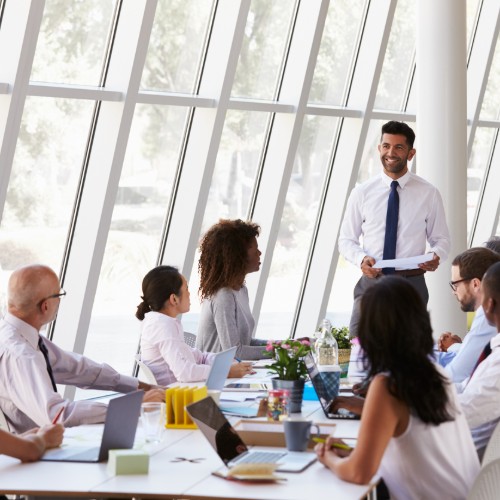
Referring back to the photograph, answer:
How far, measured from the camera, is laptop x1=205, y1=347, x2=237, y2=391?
156 inches

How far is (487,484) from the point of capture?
3.01m

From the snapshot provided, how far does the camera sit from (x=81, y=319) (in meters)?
6.87

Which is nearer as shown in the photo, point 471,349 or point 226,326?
point 471,349

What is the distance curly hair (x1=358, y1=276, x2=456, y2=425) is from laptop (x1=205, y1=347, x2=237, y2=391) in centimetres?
104

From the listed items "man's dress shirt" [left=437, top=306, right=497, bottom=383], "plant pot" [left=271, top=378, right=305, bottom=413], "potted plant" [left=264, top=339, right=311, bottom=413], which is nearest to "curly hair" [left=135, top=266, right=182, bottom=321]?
"potted plant" [left=264, top=339, right=311, bottom=413]

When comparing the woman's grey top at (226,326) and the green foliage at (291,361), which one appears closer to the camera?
the green foliage at (291,361)

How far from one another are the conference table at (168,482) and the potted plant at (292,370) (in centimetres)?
70

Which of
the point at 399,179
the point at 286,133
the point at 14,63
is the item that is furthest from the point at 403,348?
the point at 286,133

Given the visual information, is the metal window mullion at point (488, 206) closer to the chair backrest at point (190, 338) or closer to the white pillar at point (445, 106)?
the white pillar at point (445, 106)

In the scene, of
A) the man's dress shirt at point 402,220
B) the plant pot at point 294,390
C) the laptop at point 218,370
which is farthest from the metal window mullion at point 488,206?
the plant pot at point 294,390

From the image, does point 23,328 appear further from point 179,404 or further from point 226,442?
point 226,442

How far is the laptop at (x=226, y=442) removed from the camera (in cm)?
307

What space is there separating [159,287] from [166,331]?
8.6 inches

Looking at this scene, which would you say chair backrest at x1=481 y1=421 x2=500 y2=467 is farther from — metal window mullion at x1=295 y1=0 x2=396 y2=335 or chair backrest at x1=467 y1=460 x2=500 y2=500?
metal window mullion at x1=295 y1=0 x2=396 y2=335
